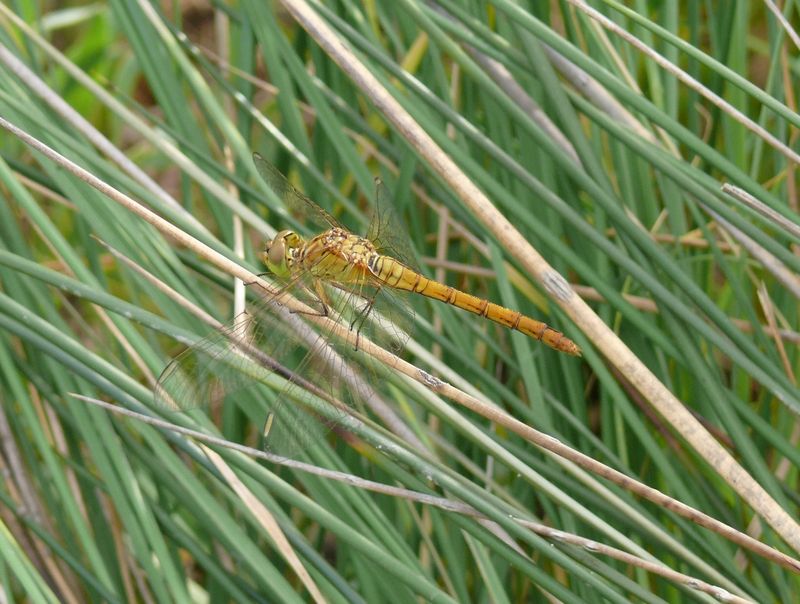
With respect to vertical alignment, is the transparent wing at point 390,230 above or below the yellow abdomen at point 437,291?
above

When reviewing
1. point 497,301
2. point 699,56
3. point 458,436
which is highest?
point 699,56

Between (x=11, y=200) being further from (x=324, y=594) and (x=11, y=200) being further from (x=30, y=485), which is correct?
(x=324, y=594)

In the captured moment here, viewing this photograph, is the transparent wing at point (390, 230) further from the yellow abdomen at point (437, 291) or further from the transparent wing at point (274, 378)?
the transparent wing at point (274, 378)

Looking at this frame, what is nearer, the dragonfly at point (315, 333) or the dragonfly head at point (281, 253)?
the dragonfly at point (315, 333)

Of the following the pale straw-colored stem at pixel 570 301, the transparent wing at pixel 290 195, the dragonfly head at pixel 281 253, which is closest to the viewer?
the pale straw-colored stem at pixel 570 301

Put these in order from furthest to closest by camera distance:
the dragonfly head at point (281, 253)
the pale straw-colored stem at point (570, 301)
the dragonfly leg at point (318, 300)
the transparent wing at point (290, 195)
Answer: the transparent wing at point (290, 195), the dragonfly head at point (281, 253), the dragonfly leg at point (318, 300), the pale straw-colored stem at point (570, 301)

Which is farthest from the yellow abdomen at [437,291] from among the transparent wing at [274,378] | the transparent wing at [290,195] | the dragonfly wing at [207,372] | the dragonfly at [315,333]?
the dragonfly wing at [207,372]

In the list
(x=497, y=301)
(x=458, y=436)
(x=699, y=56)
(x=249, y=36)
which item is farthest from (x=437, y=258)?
(x=699, y=56)
